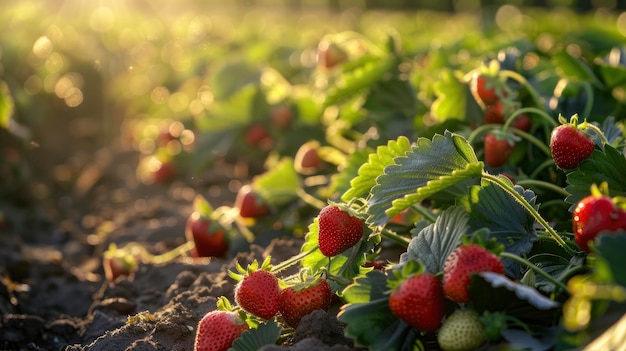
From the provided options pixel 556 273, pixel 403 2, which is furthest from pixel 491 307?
pixel 403 2

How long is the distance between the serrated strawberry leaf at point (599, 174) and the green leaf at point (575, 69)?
3.74 feet

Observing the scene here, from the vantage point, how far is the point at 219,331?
85.3 inches

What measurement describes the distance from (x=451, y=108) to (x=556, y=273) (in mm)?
1182

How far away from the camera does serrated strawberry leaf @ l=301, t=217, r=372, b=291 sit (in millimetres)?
2299

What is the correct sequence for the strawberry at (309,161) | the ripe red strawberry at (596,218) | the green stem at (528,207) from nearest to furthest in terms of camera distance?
the ripe red strawberry at (596,218) → the green stem at (528,207) → the strawberry at (309,161)

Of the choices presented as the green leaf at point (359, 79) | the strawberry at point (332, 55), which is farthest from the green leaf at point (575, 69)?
the strawberry at point (332, 55)

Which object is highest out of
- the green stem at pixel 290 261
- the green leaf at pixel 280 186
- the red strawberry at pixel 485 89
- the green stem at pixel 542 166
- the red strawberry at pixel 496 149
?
the red strawberry at pixel 485 89

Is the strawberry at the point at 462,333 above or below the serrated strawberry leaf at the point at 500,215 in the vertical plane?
below

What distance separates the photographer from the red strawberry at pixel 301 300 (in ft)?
7.26

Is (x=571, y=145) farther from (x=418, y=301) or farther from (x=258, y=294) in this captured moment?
(x=258, y=294)

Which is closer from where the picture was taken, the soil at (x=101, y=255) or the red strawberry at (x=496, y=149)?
the soil at (x=101, y=255)

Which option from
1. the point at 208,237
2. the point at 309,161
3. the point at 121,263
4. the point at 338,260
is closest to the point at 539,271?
the point at 338,260

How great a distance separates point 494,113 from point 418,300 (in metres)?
1.33

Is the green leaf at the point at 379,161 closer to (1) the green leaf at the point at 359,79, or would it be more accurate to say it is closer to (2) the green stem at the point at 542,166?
(2) the green stem at the point at 542,166
